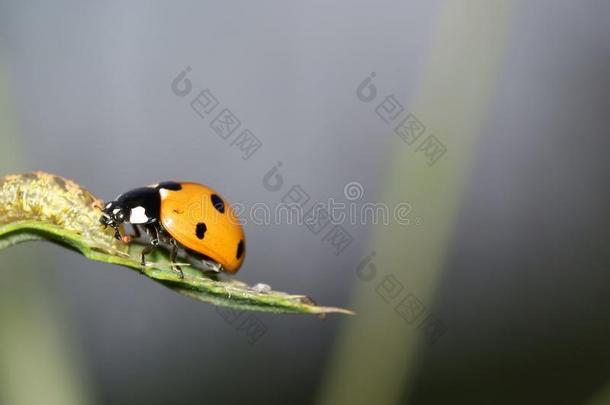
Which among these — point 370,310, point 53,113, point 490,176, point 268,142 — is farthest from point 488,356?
point 53,113

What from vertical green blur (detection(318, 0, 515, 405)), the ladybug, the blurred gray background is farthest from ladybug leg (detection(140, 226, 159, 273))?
the blurred gray background

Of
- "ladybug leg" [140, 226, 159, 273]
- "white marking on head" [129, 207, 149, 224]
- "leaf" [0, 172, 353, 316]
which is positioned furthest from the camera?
"white marking on head" [129, 207, 149, 224]

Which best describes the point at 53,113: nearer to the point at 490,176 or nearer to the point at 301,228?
the point at 301,228

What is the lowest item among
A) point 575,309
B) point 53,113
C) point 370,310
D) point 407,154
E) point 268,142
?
point 575,309

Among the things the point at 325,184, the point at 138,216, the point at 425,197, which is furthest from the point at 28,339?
the point at 325,184

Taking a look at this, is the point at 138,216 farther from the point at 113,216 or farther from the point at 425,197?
the point at 425,197

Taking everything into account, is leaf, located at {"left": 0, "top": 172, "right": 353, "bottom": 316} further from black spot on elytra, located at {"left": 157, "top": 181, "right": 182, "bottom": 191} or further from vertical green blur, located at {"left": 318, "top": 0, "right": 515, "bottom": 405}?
black spot on elytra, located at {"left": 157, "top": 181, "right": 182, "bottom": 191}
